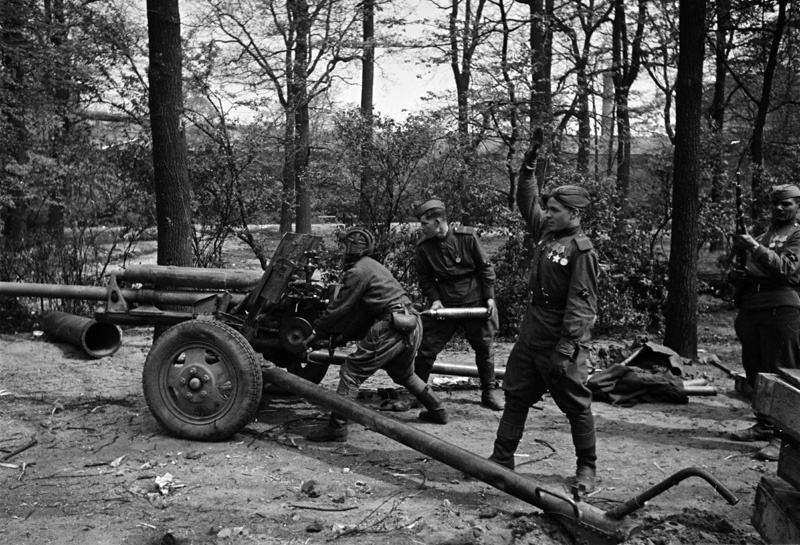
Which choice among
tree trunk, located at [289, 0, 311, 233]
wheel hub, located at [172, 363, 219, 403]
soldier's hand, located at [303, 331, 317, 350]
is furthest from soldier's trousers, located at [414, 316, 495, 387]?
tree trunk, located at [289, 0, 311, 233]

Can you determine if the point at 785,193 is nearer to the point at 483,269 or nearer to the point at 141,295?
the point at 483,269

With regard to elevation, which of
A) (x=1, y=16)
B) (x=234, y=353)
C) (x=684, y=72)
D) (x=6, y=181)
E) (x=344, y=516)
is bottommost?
(x=344, y=516)

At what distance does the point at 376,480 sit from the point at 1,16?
42.9ft

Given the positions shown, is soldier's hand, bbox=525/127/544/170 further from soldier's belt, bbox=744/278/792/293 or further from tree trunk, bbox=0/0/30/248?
tree trunk, bbox=0/0/30/248

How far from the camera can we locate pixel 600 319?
11234 millimetres

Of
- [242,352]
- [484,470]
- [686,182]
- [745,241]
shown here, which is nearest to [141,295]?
[242,352]

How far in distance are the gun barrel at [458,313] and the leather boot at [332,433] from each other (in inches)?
49.9

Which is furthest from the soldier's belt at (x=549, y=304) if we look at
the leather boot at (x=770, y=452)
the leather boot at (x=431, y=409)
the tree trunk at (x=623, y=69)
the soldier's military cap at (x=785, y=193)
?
the tree trunk at (x=623, y=69)

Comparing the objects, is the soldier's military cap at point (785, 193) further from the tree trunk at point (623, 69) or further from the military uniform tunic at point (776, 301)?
the tree trunk at point (623, 69)

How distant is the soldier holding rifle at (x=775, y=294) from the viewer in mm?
5883

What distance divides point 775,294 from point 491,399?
8.72 feet

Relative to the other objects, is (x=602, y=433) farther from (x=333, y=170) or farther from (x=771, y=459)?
(x=333, y=170)

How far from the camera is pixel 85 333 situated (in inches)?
358

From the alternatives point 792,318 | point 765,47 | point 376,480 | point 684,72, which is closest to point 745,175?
point 765,47
